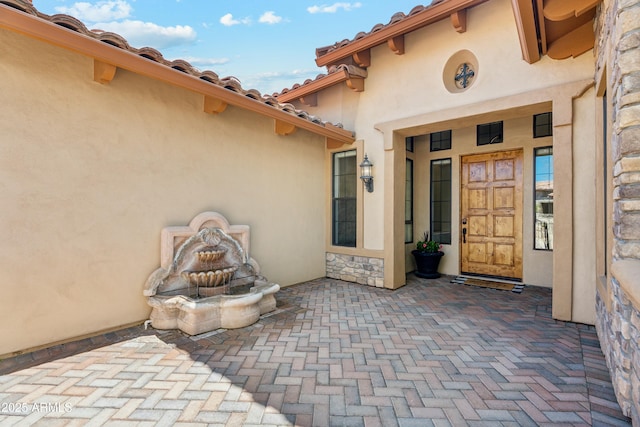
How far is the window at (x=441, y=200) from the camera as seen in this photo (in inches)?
248

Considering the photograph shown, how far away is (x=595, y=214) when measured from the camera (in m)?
3.51

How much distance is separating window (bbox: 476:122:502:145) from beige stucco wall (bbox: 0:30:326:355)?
447cm

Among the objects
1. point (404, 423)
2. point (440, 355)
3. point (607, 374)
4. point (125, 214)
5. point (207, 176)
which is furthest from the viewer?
point (207, 176)

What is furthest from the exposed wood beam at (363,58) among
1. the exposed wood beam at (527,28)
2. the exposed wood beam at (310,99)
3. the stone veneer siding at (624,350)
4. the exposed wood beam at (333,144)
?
the stone veneer siding at (624,350)

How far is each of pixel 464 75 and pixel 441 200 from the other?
2624 mm

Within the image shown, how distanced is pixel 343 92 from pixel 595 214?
170 inches

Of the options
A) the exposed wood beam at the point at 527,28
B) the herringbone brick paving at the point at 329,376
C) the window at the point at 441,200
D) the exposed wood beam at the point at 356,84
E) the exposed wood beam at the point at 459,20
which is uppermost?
the exposed wood beam at the point at 459,20

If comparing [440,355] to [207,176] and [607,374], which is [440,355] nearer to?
[607,374]

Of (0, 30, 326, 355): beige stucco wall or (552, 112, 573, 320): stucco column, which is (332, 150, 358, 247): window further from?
(552, 112, 573, 320): stucco column

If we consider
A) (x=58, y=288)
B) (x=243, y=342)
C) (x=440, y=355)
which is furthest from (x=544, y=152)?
(x=58, y=288)

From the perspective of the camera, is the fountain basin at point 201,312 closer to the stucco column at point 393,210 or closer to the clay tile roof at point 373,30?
the stucco column at point 393,210

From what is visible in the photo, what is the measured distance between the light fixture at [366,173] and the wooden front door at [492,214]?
6.84 ft

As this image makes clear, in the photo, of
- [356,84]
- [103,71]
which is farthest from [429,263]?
[103,71]

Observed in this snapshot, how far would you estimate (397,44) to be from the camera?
15.9ft
